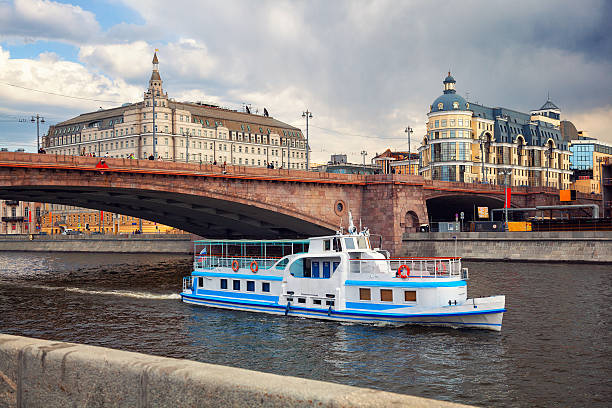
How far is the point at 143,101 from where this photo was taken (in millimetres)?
132875

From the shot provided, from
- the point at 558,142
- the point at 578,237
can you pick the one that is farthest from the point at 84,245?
the point at 558,142

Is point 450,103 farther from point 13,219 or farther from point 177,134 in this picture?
point 13,219

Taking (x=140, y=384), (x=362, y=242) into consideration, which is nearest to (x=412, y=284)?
(x=362, y=242)

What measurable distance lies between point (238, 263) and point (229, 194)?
1633 cm

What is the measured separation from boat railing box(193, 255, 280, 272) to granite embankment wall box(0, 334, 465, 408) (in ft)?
86.6

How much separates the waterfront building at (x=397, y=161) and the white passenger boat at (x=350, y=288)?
404 ft

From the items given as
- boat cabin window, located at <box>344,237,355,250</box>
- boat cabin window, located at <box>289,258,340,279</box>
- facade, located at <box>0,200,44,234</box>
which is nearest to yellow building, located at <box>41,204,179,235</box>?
facade, located at <box>0,200,44,234</box>

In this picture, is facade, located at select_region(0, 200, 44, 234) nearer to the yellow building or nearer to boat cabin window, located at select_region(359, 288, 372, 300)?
the yellow building

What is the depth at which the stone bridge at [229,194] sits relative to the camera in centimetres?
4447

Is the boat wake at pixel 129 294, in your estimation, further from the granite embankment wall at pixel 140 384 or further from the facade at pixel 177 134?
the facade at pixel 177 134

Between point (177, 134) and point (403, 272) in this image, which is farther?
point (177, 134)

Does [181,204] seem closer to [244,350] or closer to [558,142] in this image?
[244,350]

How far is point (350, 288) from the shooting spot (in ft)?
100

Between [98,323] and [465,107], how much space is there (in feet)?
342
